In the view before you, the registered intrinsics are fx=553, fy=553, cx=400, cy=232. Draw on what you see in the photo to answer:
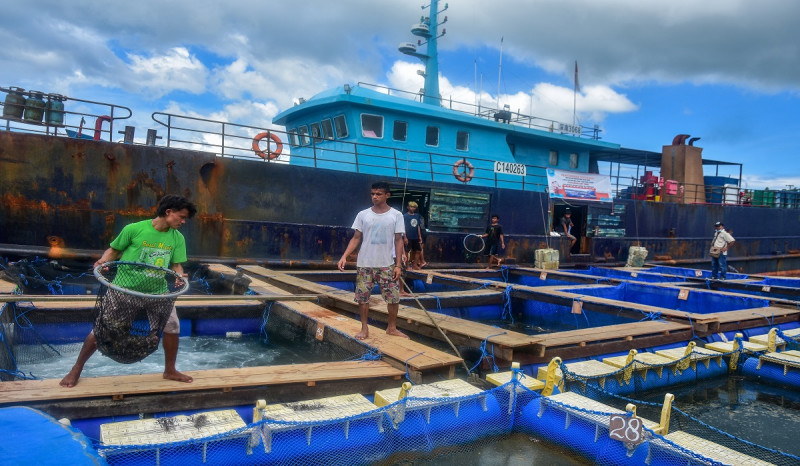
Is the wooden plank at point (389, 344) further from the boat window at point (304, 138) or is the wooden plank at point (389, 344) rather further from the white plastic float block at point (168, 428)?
the boat window at point (304, 138)

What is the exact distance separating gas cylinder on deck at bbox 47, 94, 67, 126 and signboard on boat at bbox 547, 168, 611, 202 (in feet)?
38.0

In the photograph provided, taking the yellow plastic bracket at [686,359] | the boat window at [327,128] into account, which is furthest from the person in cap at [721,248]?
the boat window at [327,128]

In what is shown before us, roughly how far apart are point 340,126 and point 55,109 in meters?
6.80

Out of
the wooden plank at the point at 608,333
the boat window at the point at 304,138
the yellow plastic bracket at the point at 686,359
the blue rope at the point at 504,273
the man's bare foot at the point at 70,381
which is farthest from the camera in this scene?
the boat window at the point at 304,138

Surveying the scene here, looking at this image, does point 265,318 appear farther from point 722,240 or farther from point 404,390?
point 722,240

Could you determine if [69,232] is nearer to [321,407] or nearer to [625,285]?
[321,407]

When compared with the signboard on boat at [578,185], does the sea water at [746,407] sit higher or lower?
lower

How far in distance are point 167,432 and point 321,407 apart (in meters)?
1.08

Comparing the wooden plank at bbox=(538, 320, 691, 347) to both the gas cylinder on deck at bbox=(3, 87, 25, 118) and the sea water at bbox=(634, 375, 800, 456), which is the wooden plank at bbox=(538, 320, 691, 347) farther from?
the gas cylinder on deck at bbox=(3, 87, 25, 118)

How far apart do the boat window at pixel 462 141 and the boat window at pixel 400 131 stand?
1915 mm

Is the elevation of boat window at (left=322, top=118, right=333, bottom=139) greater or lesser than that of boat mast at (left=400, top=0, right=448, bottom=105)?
lesser

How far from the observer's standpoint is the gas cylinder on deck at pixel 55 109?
9.88 metres

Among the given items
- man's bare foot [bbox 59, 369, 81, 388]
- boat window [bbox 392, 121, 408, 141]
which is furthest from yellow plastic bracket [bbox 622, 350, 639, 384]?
boat window [bbox 392, 121, 408, 141]

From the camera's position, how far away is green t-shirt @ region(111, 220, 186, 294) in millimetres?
3998
